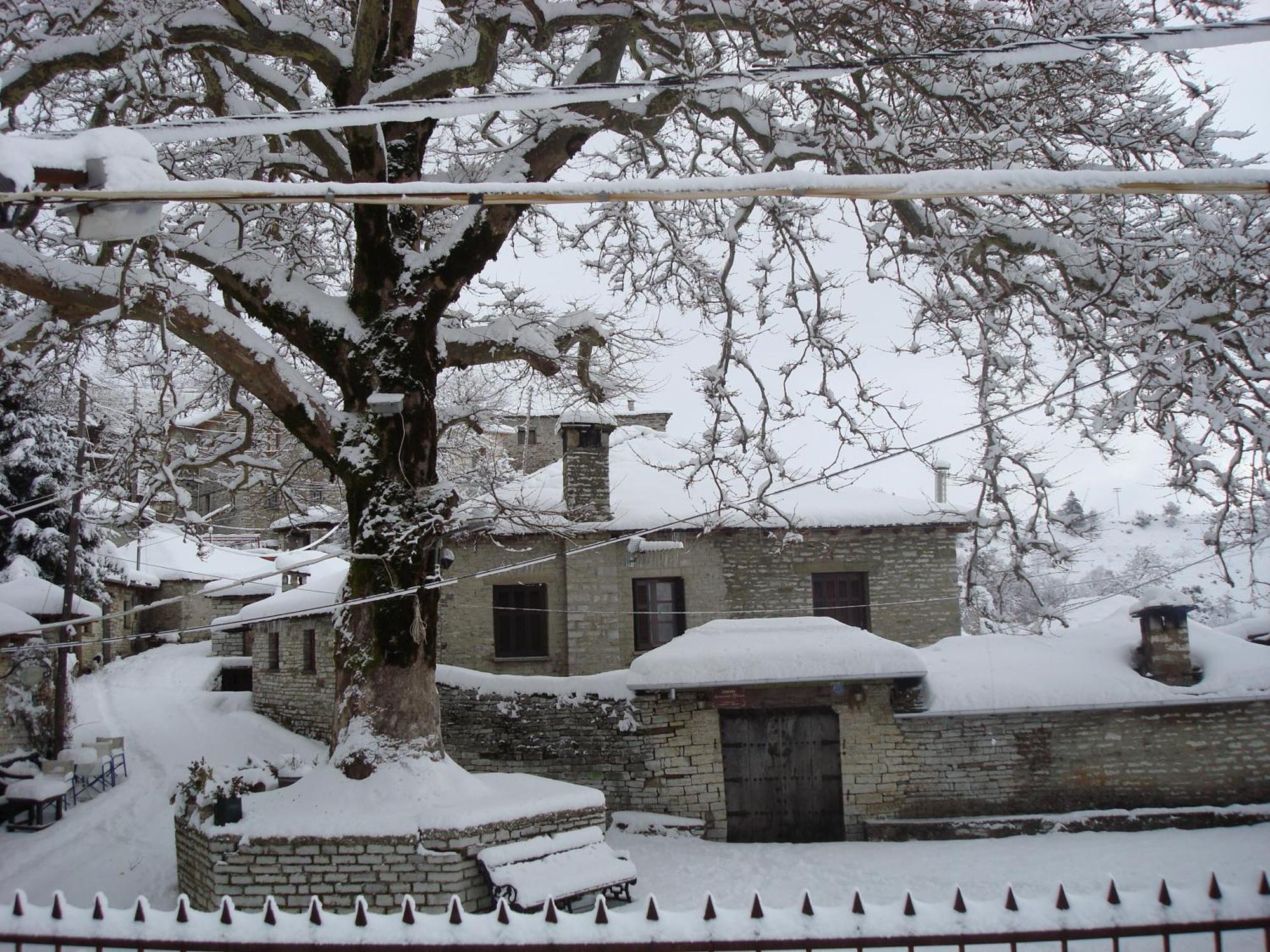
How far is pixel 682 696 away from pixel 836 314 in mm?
6624

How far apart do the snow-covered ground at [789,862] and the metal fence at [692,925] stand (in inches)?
200

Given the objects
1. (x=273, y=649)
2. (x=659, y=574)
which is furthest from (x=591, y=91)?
(x=273, y=649)

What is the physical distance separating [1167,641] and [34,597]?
19018 millimetres

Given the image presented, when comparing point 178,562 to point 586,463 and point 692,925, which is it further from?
point 692,925

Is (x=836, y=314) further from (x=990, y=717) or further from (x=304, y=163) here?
(x=990, y=717)

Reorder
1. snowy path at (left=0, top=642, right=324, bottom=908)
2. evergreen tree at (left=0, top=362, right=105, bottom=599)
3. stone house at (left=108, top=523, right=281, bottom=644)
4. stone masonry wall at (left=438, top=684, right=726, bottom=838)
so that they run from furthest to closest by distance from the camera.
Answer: stone house at (left=108, top=523, right=281, bottom=644)
evergreen tree at (left=0, top=362, right=105, bottom=599)
stone masonry wall at (left=438, top=684, right=726, bottom=838)
snowy path at (left=0, top=642, right=324, bottom=908)

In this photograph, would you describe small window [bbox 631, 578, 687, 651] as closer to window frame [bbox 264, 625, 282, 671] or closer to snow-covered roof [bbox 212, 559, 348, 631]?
snow-covered roof [bbox 212, 559, 348, 631]

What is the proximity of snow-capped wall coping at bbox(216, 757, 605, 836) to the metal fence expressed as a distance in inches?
166

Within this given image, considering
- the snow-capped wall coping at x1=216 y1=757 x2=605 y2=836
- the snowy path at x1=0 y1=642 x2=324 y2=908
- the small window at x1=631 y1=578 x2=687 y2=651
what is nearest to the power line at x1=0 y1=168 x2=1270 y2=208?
the snow-capped wall coping at x1=216 y1=757 x2=605 y2=836

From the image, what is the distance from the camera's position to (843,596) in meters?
18.8

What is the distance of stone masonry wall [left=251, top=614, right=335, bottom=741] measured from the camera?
64.4 ft

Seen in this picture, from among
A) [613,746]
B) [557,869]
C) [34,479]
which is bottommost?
[557,869]

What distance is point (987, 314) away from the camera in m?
10.3

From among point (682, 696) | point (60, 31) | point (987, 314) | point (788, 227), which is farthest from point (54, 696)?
point (987, 314)
